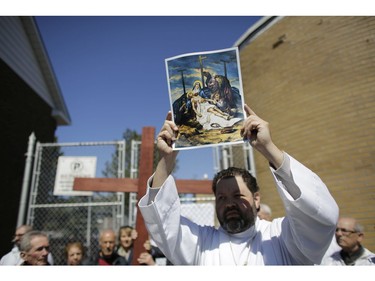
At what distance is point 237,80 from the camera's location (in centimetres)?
173

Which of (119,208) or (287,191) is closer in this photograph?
(287,191)

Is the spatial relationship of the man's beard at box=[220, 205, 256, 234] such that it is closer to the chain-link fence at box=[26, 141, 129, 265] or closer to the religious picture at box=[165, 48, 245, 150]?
the religious picture at box=[165, 48, 245, 150]

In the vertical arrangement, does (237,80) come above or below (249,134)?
above

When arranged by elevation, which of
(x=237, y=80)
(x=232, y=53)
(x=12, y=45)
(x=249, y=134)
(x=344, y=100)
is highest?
(x=12, y=45)

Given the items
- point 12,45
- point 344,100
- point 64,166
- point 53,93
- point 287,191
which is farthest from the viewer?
point 53,93

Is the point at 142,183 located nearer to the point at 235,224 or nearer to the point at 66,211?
the point at 235,224

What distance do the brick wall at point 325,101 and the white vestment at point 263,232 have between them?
311 cm

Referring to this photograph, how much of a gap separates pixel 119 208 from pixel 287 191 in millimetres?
3932

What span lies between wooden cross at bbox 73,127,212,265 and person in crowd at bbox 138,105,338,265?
146cm

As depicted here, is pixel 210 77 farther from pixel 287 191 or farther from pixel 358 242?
pixel 358 242

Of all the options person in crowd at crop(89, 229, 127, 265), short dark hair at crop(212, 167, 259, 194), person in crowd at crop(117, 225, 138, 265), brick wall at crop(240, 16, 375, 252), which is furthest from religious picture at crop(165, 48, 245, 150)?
brick wall at crop(240, 16, 375, 252)

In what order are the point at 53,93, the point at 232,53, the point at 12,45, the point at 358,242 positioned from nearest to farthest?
the point at 232,53
the point at 358,242
the point at 12,45
the point at 53,93

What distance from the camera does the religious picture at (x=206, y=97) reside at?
171 centimetres

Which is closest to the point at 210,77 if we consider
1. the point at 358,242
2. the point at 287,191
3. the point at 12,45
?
the point at 287,191
